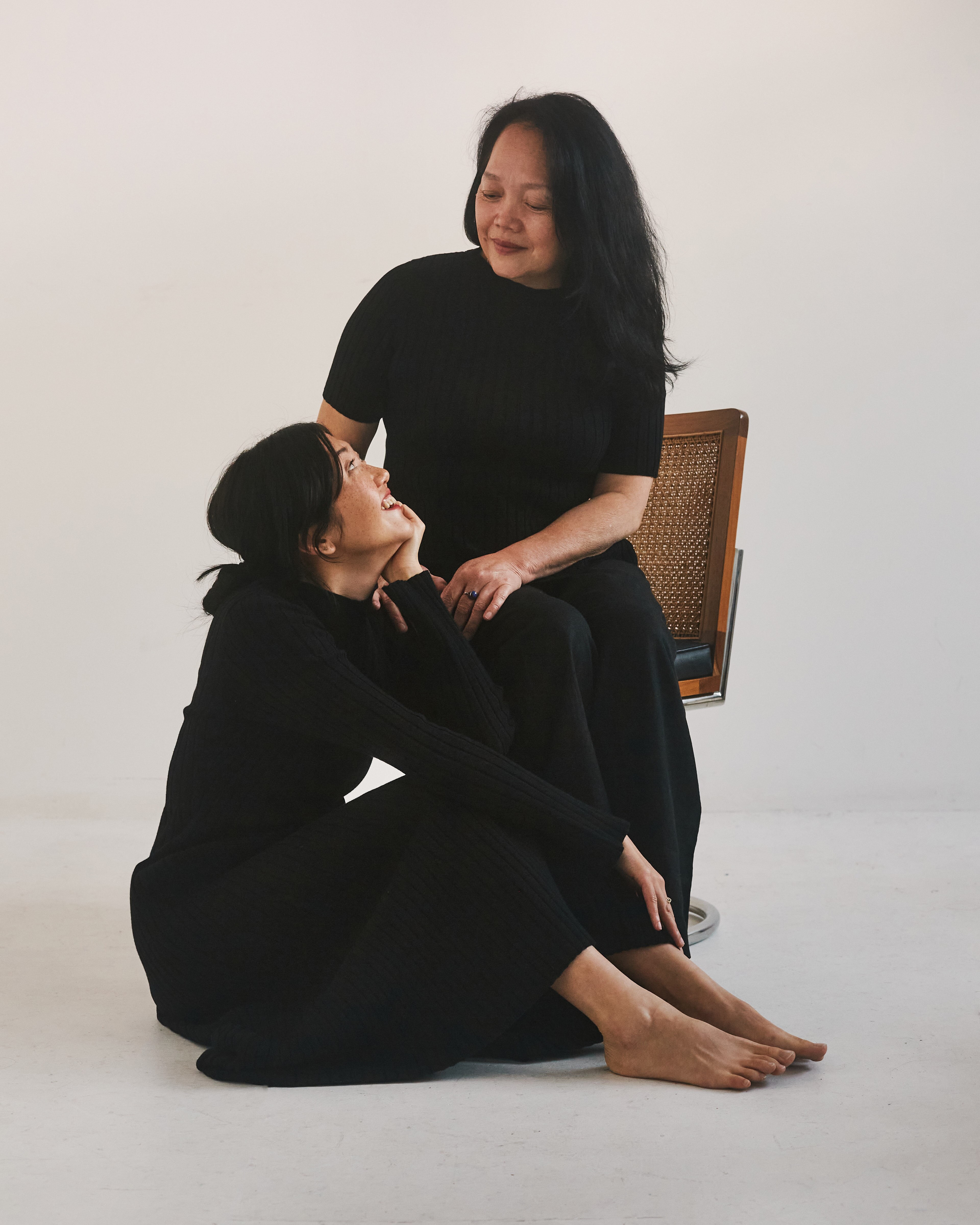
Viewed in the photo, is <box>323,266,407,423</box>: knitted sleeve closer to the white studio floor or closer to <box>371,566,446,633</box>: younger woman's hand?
<box>371,566,446,633</box>: younger woman's hand

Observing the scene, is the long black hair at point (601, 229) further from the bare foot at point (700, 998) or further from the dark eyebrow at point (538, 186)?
the bare foot at point (700, 998)

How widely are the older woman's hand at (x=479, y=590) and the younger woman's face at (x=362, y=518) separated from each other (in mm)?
113

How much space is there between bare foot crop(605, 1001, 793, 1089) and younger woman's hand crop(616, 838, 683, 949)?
0.12 meters

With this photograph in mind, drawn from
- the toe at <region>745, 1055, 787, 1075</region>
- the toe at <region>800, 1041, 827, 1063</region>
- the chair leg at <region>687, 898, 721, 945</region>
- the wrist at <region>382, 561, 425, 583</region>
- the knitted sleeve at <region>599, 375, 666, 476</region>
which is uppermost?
the knitted sleeve at <region>599, 375, 666, 476</region>

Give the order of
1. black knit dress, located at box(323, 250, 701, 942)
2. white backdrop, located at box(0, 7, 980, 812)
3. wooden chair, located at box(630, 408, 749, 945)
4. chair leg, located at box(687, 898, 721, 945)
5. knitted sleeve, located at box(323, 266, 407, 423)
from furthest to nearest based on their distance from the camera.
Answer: white backdrop, located at box(0, 7, 980, 812), wooden chair, located at box(630, 408, 749, 945), chair leg, located at box(687, 898, 721, 945), knitted sleeve, located at box(323, 266, 407, 423), black knit dress, located at box(323, 250, 701, 942)

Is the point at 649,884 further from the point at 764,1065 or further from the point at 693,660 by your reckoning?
the point at 693,660

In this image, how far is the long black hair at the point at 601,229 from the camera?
1.72 metres

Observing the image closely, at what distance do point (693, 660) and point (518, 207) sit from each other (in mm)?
800

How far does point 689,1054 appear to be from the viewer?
4.30ft

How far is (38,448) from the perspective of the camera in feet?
9.26

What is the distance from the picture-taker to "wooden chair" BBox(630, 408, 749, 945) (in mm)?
2096

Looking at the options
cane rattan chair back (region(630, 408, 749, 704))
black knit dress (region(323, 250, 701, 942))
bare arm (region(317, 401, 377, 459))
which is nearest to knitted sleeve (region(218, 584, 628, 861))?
black knit dress (region(323, 250, 701, 942))

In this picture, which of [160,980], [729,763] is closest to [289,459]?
[160,980]

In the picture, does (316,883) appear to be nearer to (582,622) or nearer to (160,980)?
(160,980)
